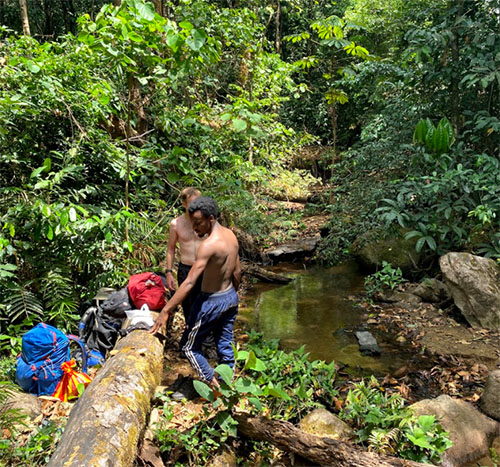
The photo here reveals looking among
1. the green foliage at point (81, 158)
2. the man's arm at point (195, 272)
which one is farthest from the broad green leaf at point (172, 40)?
the man's arm at point (195, 272)

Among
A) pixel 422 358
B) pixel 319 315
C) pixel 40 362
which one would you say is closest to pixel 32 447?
pixel 40 362

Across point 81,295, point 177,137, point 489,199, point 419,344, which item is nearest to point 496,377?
point 419,344

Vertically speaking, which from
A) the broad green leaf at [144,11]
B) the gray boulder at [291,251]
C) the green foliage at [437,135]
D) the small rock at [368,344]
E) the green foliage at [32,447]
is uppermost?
the broad green leaf at [144,11]

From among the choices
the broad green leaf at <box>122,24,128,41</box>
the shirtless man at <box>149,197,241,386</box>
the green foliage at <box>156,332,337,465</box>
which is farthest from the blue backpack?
the broad green leaf at <box>122,24,128,41</box>

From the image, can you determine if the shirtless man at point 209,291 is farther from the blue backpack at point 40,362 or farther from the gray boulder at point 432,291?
the gray boulder at point 432,291

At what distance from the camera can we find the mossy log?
230 cm

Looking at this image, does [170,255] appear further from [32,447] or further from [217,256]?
[32,447]

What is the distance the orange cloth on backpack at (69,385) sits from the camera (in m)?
3.74

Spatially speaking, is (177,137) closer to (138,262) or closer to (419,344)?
(138,262)

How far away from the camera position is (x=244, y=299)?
7.56m

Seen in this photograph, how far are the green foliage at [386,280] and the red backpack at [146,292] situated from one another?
4.52 metres

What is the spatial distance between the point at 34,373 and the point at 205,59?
4.36 meters

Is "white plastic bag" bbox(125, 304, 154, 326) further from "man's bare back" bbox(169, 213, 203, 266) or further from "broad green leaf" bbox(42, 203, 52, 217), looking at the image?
"broad green leaf" bbox(42, 203, 52, 217)

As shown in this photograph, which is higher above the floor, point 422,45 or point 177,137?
point 422,45
